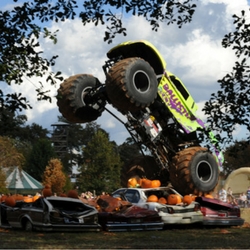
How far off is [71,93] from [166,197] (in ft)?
15.0

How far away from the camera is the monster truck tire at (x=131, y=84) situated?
62.4ft

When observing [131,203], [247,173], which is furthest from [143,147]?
[247,173]

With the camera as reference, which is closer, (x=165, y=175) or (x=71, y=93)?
(x=71, y=93)

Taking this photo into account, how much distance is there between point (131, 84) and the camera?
19.2 m

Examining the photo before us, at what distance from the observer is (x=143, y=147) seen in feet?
71.8

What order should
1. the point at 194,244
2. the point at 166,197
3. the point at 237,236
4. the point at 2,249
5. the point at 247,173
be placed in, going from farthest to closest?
the point at 247,173, the point at 166,197, the point at 237,236, the point at 194,244, the point at 2,249

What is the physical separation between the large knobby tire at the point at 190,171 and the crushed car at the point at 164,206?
1.77ft

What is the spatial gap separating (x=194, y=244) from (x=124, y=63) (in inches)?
287

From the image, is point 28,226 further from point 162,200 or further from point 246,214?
point 246,214

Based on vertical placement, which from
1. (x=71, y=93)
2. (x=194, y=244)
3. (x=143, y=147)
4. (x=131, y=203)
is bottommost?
(x=194, y=244)

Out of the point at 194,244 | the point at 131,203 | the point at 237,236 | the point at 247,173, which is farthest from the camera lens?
the point at 247,173

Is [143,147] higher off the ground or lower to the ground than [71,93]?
lower

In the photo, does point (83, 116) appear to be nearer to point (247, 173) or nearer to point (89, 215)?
point (89, 215)

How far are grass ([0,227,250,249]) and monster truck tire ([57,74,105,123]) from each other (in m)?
4.96
